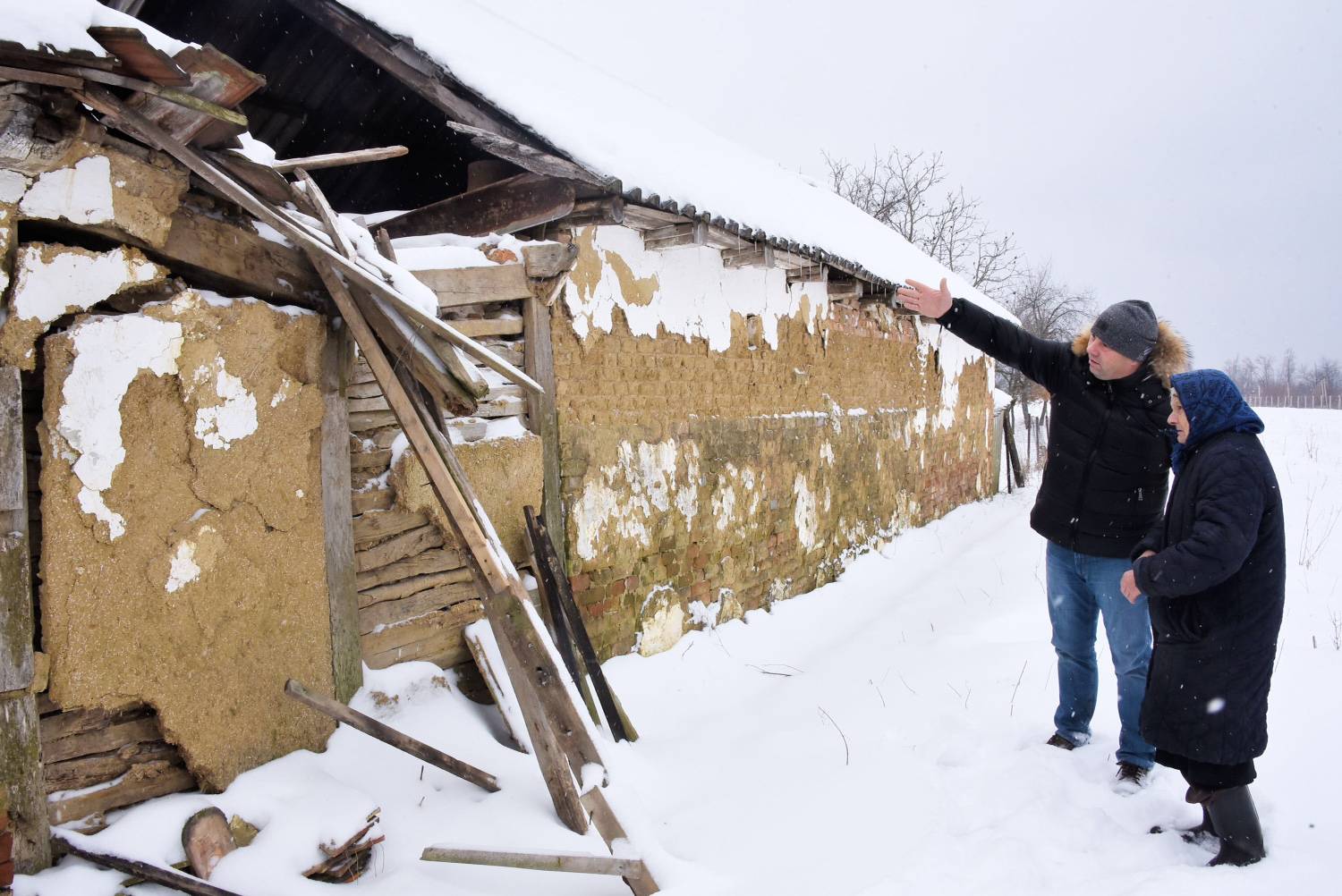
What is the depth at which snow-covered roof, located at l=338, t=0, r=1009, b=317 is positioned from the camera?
3926 millimetres

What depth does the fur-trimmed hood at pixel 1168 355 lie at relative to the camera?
3.04m

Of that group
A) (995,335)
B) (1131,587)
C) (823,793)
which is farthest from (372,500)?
(1131,587)

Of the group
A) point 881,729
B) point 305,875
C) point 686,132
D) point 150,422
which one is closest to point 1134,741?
point 881,729

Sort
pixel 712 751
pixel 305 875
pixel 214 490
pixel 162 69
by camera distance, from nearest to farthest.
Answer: pixel 162 69, pixel 305 875, pixel 214 490, pixel 712 751

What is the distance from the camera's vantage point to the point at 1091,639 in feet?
10.8

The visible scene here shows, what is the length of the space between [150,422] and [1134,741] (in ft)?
12.0

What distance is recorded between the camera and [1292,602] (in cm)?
528

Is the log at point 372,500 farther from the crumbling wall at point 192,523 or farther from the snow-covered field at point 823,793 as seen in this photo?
the snow-covered field at point 823,793

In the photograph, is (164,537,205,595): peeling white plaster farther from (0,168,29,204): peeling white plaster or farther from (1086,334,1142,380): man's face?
(1086,334,1142,380): man's face

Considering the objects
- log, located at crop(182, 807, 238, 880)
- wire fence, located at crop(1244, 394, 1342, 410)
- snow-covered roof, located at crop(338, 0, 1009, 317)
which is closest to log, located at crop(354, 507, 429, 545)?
log, located at crop(182, 807, 238, 880)

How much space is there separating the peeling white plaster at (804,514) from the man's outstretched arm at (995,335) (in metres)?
3.01

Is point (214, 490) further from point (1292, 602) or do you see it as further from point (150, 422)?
point (1292, 602)

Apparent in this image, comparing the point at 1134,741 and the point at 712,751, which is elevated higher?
the point at 1134,741

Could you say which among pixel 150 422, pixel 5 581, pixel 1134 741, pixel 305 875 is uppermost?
pixel 150 422
